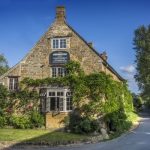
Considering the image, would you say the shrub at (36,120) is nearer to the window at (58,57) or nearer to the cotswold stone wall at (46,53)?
the cotswold stone wall at (46,53)

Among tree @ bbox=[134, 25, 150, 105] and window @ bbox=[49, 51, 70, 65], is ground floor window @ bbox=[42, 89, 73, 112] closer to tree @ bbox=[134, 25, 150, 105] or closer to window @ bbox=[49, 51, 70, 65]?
window @ bbox=[49, 51, 70, 65]

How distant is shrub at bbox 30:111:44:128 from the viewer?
1335 inches

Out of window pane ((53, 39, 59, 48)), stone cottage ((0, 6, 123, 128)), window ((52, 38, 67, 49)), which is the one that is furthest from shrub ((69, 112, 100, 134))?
window pane ((53, 39, 59, 48))

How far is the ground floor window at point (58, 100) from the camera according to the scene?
3403cm

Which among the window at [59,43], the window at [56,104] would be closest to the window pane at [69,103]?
the window at [56,104]

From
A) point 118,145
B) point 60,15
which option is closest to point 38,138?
point 118,145

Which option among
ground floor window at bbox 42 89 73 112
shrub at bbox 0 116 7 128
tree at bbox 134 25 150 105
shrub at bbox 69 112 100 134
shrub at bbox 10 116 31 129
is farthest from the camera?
tree at bbox 134 25 150 105

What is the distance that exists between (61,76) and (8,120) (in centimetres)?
640

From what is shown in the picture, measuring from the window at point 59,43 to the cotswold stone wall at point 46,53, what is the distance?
1.14ft

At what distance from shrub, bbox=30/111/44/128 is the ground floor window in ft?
2.94

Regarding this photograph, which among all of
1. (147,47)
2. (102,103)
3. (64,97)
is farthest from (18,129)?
(147,47)

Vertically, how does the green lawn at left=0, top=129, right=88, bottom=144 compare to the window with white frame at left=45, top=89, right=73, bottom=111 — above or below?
below

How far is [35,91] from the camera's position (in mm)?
35094

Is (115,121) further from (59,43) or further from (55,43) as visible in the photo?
(55,43)
